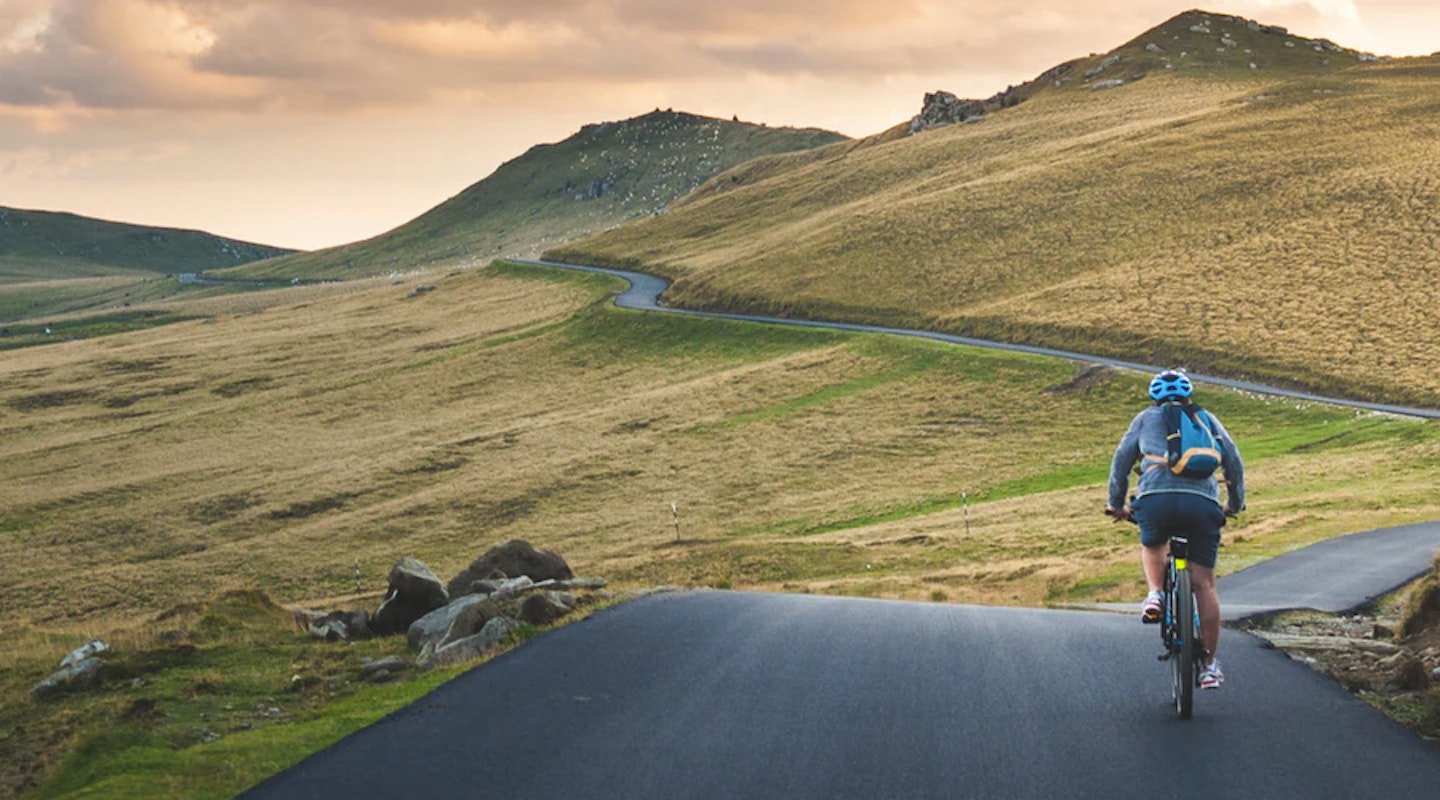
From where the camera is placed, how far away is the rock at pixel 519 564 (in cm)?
2609

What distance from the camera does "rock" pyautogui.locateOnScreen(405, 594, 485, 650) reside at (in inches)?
716

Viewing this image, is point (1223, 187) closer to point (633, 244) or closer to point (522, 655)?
point (633, 244)

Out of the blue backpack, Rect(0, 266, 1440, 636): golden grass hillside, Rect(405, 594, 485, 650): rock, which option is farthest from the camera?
Rect(0, 266, 1440, 636): golden grass hillside

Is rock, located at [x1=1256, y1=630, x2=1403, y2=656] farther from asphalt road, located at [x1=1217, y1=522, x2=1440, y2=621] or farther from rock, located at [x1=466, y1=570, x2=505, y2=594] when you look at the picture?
rock, located at [x1=466, y1=570, x2=505, y2=594]

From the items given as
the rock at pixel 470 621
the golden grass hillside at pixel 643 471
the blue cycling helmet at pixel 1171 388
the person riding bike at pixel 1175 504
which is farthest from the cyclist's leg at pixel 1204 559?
the golden grass hillside at pixel 643 471

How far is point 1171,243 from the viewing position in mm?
105812

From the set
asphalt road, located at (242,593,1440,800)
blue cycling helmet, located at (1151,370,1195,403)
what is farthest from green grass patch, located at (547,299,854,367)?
blue cycling helmet, located at (1151,370,1195,403)

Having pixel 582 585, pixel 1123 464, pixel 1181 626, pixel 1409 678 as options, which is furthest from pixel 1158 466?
pixel 582 585

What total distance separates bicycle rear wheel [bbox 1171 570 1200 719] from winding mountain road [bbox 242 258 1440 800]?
9.8 inches

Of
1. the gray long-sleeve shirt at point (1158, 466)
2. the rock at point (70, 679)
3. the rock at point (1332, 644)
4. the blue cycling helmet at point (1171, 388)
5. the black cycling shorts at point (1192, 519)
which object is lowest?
the rock at point (70, 679)

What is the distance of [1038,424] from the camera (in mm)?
69375

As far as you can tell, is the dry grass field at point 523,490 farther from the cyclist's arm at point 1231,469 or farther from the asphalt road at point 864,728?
the cyclist's arm at point 1231,469

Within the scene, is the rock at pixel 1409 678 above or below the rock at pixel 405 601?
above

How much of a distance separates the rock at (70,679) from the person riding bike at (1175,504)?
45.8 feet
